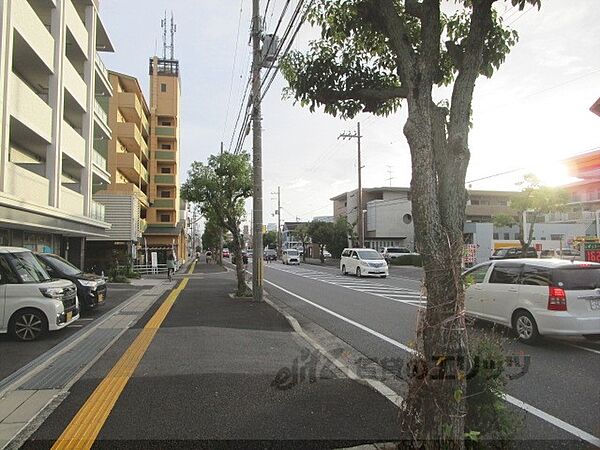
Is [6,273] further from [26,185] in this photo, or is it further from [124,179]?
[124,179]

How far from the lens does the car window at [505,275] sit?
891 centimetres

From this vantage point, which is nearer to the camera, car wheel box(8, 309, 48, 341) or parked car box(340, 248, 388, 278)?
car wheel box(8, 309, 48, 341)

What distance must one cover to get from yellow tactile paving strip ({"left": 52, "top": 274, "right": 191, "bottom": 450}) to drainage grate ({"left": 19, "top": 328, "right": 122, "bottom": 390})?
0.53 m

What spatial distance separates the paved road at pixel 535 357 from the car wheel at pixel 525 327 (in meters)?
0.17

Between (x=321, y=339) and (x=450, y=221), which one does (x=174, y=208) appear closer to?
(x=321, y=339)

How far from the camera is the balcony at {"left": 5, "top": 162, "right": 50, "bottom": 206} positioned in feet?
46.7

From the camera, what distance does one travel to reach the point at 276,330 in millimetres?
9617

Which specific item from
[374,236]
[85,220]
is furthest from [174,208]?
[85,220]

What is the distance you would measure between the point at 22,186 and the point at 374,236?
154ft

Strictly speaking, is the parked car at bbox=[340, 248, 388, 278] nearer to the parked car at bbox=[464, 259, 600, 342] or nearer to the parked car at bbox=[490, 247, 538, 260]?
the parked car at bbox=[490, 247, 538, 260]

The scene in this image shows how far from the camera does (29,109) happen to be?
635 inches

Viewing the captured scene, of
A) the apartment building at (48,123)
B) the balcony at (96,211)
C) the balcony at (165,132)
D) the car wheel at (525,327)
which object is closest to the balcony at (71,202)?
the apartment building at (48,123)

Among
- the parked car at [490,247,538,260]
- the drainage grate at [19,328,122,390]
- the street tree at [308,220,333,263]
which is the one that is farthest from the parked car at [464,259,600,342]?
the street tree at [308,220,333,263]

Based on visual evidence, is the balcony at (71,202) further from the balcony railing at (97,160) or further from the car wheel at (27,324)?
the car wheel at (27,324)
